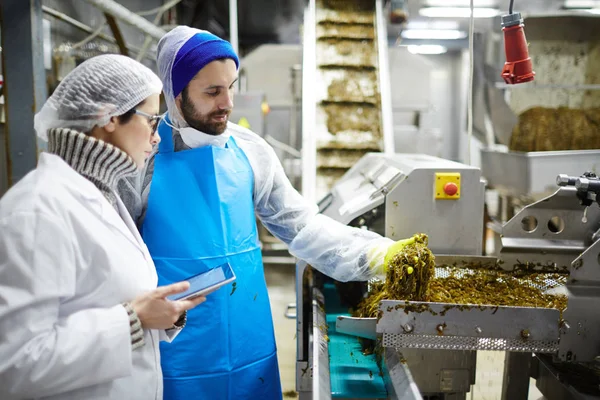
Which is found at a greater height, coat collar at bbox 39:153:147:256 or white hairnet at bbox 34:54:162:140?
white hairnet at bbox 34:54:162:140

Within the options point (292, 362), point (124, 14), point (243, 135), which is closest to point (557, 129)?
point (292, 362)

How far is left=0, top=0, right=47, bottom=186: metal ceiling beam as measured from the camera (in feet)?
8.86

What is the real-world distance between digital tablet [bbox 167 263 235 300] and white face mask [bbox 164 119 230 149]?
0.48 metres

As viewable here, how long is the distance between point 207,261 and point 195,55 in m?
0.65

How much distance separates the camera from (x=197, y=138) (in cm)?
162

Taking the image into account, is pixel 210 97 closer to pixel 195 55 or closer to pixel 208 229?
pixel 195 55

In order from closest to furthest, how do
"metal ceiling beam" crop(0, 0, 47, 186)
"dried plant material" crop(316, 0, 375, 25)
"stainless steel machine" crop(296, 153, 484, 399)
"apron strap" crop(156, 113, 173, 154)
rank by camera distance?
1. "apron strap" crop(156, 113, 173, 154)
2. "stainless steel machine" crop(296, 153, 484, 399)
3. "metal ceiling beam" crop(0, 0, 47, 186)
4. "dried plant material" crop(316, 0, 375, 25)

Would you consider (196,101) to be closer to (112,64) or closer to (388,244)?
(112,64)

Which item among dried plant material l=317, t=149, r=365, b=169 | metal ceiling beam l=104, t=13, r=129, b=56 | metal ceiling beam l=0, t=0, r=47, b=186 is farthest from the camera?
metal ceiling beam l=104, t=13, r=129, b=56

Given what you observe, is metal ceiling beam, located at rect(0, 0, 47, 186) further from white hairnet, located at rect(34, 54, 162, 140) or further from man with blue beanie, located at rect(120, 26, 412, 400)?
white hairnet, located at rect(34, 54, 162, 140)

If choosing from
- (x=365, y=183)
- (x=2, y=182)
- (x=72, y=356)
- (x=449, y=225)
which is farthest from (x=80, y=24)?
(x=72, y=356)

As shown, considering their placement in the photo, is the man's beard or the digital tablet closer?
the digital tablet

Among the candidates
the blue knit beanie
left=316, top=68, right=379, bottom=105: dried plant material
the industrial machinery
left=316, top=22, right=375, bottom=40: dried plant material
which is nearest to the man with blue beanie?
the blue knit beanie

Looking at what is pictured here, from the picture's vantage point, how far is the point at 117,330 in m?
1.02
